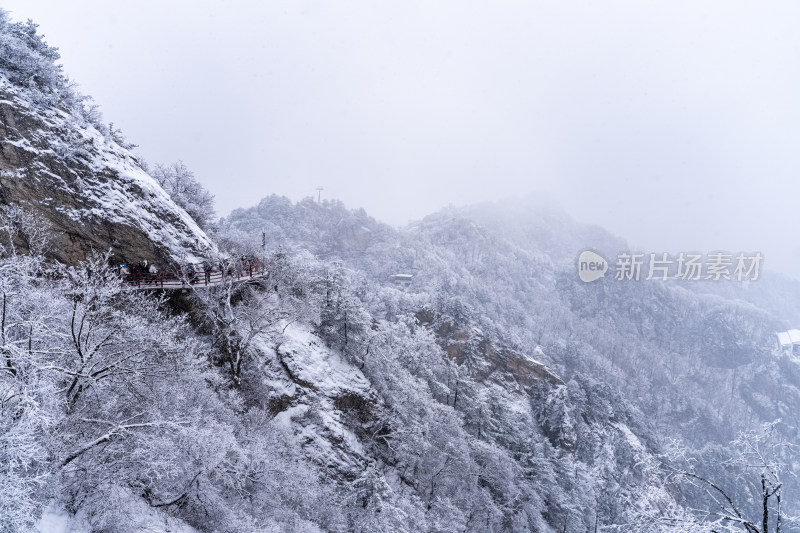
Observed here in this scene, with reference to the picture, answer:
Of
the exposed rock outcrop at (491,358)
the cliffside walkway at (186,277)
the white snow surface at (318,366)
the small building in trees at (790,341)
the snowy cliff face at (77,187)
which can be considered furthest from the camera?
the small building in trees at (790,341)

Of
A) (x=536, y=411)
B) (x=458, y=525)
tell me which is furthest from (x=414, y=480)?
(x=536, y=411)

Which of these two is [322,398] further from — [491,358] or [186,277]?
[491,358]

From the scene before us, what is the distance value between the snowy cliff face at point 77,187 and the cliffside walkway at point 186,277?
1.51 metres

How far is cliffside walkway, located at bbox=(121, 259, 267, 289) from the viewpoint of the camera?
22016 mm

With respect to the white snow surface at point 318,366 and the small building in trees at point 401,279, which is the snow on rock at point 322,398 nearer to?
the white snow surface at point 318,366

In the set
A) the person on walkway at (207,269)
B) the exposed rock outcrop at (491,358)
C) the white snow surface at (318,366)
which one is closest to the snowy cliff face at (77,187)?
the person on walkway at (207,269)

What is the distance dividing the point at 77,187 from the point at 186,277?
835 centimetres

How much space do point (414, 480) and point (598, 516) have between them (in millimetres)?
23441

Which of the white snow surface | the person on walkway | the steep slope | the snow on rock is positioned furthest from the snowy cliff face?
the steep slope

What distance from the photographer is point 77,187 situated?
74.6ft

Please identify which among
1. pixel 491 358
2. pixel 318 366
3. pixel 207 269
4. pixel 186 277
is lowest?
pixel 318 366

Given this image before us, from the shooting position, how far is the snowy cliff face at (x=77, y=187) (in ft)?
68.8

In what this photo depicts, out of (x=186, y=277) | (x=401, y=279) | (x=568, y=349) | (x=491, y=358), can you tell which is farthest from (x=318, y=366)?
(x=401, y=279)

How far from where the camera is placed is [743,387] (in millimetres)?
139000
